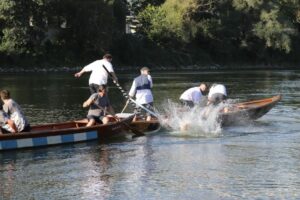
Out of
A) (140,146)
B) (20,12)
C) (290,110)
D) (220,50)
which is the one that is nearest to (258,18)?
(220,50)

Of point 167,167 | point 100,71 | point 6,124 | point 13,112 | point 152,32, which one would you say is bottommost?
point 167,167

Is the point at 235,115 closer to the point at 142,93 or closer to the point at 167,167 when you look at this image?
the point at 142,93

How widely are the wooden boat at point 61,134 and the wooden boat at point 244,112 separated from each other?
3.61 metres

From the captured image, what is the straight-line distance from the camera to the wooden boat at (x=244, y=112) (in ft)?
67.4

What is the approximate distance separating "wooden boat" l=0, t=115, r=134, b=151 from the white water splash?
1633 mm

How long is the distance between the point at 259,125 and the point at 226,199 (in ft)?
34.2

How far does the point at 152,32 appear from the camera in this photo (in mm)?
80812

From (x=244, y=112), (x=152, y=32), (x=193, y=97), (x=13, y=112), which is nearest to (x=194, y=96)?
(x=193, y=97)

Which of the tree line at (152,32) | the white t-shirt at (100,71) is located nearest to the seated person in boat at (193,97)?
the white t-shirt at (100,71)

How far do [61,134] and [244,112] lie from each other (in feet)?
23.9

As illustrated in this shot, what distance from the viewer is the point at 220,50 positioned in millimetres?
85125

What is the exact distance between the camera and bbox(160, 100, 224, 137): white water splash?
62.6 feet

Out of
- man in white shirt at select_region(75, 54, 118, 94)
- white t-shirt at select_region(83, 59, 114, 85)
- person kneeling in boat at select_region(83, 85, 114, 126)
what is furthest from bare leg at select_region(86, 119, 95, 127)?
white t-shirt at select_region(83, 59, 114, 85)

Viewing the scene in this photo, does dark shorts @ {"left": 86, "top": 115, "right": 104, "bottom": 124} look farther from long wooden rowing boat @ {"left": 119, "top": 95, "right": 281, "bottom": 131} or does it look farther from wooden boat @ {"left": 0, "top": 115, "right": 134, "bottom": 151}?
long wooden rowing boat @ {"left": 119, "top": 95, "right": 281, "bottom": 131}
